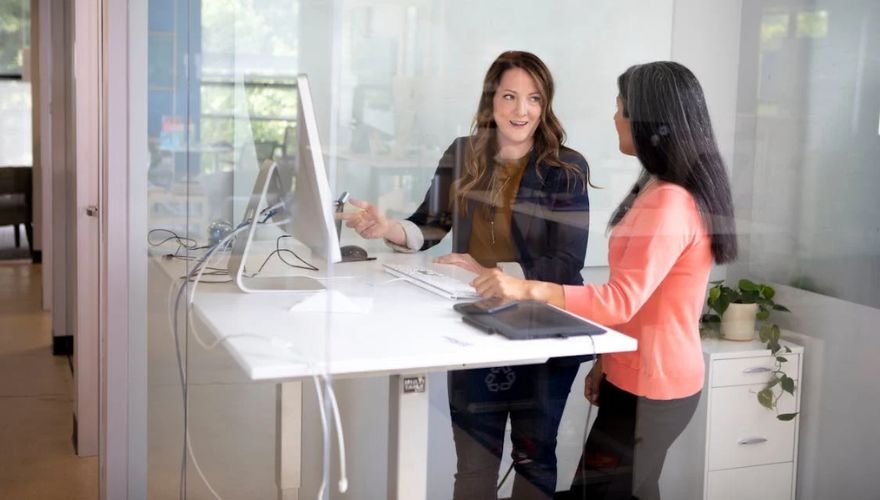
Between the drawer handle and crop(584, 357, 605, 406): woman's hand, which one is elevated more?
crop(584, 357, 605, 406): woman's hand

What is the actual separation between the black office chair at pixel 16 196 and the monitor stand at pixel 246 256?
724 centimetres

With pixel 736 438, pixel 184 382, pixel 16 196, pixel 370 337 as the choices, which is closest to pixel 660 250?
pixel 736 438

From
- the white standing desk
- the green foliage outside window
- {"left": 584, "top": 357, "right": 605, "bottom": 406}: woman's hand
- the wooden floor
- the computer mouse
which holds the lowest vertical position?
the wooden floor

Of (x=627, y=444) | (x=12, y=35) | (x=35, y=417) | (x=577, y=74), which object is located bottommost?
(x=35, y=417)

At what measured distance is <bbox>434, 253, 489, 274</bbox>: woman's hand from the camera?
71.7 inches

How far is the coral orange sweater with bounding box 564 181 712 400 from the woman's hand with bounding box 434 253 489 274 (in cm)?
18

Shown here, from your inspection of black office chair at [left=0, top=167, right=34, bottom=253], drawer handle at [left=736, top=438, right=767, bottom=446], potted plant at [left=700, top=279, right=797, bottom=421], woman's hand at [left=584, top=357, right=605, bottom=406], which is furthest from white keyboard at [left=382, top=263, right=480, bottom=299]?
black office chair at [left=0, top=167, right=34, bottom=253]

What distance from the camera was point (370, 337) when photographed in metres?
1.55

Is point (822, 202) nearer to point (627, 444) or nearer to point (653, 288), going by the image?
point (653, 288)

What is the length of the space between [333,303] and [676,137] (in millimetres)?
618

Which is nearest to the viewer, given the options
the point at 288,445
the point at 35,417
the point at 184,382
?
the point at 288,445

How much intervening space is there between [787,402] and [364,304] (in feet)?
2.48

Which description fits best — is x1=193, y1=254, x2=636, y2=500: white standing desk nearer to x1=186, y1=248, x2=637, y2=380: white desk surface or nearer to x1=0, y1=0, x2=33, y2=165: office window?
x1=186, y1=248, x2=637, y2=380: white desk surface

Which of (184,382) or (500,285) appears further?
(184,382)
